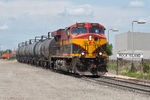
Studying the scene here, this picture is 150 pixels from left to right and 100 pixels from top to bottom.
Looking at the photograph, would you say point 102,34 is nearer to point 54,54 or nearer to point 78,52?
point 78,52

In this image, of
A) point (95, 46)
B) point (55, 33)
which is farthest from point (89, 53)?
point (55, 33)

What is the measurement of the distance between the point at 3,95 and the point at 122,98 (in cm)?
515

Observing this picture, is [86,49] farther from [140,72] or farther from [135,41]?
[135,41]

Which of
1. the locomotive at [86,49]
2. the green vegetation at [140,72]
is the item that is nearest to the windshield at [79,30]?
the locomotive at [86,49]

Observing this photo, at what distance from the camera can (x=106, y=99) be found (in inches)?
441

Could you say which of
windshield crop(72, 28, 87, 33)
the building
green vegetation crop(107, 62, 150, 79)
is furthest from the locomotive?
the building

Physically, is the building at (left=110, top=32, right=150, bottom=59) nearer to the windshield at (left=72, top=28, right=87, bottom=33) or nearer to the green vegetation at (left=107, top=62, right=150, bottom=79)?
the green vegetation at (left=107, top=62, right=150, bottom=79)

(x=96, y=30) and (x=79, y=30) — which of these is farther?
(x=96, y=30)

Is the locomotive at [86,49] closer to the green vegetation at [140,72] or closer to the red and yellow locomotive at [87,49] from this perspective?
the red and yellow locomotive at [87,49]

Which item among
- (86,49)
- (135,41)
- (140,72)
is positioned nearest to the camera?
(86,49)

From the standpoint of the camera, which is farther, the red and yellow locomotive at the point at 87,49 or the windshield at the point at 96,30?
the windshield at the point at 96,30

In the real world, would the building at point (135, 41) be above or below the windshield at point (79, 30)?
above

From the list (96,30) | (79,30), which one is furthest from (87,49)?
(96,30)

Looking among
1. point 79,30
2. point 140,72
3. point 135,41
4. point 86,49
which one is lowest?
point 140,72
